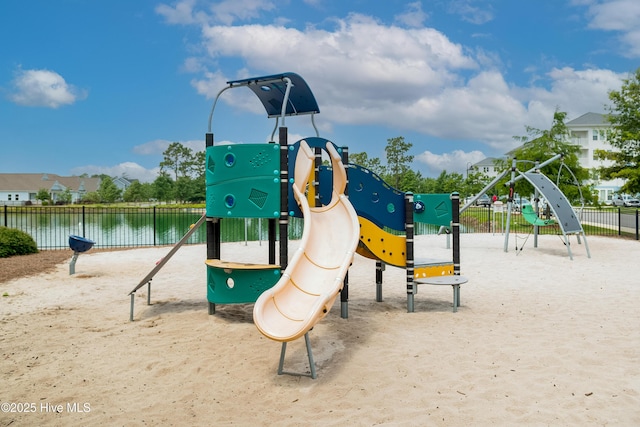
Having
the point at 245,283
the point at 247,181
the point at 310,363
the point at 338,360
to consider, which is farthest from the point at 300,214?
the point at 310,363

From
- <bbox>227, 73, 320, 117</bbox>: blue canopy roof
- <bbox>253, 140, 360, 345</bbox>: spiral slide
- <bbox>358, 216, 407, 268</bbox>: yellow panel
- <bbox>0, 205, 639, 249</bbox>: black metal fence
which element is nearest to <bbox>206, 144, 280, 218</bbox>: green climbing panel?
<bbox>253, 140, 360, 345</bbox>: spiral slide

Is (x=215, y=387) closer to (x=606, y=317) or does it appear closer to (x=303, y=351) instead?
(x=303, y=351)

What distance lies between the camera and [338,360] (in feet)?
17.5

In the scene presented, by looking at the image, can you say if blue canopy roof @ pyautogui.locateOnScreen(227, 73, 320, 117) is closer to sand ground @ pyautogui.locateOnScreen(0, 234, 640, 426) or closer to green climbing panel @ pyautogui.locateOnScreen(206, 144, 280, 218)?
green climbing panel @ pyautogui.locateOnScreen(206, 144, 280, 218)

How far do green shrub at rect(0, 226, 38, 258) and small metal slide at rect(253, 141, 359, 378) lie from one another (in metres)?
10.6

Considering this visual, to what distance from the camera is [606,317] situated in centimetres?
720

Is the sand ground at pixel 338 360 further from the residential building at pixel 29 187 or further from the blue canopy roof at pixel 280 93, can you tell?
the residential building at pixel 29 187

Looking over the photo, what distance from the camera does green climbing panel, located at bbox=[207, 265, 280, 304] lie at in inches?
262

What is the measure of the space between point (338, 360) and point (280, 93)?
456cm

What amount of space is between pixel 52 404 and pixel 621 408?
497cm

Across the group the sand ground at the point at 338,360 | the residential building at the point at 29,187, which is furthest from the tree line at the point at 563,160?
the residential building at the point at 29,187

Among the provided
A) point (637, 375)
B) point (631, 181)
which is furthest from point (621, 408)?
point (631, 181)

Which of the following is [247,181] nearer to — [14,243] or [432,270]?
[432,270]

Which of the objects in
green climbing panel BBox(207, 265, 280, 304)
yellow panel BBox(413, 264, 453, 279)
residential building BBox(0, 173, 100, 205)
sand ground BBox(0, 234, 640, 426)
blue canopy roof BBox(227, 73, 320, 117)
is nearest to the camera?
sand ground BBox(0, 234, 640, 426)
